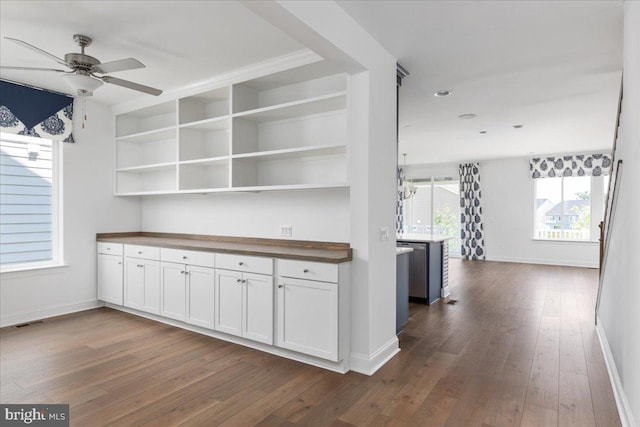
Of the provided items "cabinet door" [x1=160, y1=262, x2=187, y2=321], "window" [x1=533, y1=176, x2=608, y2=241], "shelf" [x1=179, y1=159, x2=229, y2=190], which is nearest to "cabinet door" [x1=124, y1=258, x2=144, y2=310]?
"cabinet door" [x1=160, y1=262, x2=187, y2=321]

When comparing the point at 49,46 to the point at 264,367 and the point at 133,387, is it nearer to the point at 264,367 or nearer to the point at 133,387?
the point at 133,387

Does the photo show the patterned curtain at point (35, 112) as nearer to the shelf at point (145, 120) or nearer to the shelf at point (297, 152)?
the shelf at point (145, 120)

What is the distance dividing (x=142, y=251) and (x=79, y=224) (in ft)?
3.65

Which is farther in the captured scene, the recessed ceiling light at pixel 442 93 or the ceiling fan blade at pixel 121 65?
the recessed ceiling light at pixel 442 93

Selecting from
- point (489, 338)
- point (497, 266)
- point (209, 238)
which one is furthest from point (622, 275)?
point (497, 266)

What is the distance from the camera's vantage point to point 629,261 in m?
2.18

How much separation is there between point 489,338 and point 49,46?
4.72 m

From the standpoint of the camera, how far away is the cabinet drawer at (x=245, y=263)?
3.10 m

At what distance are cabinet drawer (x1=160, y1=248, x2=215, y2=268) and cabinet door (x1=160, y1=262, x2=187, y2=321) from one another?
62 millimetres

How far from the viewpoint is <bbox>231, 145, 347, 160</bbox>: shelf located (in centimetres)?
313

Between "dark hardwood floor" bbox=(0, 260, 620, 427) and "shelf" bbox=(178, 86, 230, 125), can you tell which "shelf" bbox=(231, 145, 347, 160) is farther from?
"dark hardwood floor" bbox=(0, 260, 620, 427)

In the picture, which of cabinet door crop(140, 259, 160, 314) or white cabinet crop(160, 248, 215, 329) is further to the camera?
cabinet door crop(140, 259, 160, 314)

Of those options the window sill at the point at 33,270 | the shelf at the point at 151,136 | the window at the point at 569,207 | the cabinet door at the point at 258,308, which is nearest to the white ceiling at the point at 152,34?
the shelf at the point at 151,136

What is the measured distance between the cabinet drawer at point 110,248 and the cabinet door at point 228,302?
70.4 inches
